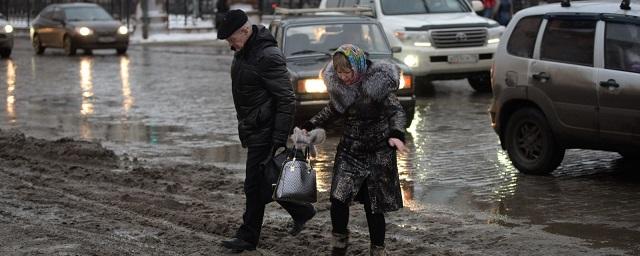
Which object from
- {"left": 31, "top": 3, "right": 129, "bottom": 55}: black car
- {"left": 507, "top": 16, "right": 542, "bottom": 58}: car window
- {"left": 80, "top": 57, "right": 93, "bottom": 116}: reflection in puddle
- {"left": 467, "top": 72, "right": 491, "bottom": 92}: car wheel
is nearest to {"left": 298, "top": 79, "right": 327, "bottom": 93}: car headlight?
{"left": 507, "top": 16, "right": 542, "bottom": 58}: car window

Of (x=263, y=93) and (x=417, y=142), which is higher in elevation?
(x=263, y=93)

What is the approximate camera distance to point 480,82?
63.2 feet

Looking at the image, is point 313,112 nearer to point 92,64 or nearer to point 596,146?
point 596,146

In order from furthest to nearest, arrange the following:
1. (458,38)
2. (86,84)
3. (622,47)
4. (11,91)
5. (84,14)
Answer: (84,14)
(86,84)
(11,91)
(458,38)
(622,47)

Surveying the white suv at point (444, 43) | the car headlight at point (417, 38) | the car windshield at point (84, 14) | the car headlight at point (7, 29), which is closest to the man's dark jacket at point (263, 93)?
the white suv at point (444, 43)

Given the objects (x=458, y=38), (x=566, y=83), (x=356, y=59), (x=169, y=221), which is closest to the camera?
(x=356, y=59)

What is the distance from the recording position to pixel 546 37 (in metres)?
10.4

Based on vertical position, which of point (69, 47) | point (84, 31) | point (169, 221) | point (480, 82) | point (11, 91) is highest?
point (169, 221)

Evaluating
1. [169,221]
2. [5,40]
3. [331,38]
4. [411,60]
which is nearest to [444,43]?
[411,60]

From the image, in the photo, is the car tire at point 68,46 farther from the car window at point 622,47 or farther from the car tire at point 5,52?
the car window at point 622,47

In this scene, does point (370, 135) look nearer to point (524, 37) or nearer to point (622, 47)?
point (622, 47)

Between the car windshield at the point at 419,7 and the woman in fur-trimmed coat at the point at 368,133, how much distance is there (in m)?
12.3

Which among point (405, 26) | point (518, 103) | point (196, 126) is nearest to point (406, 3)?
Answer: point (405, 26)

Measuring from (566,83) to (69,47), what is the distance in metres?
23.9
